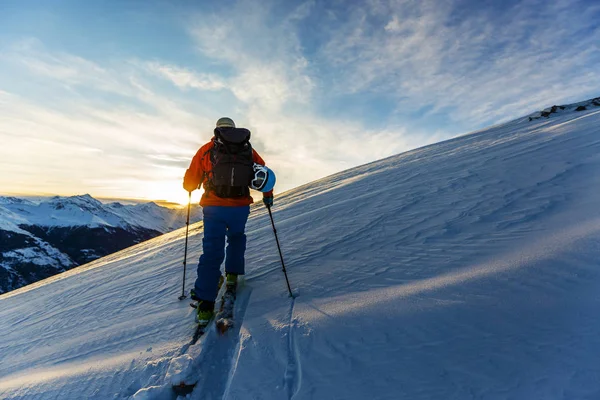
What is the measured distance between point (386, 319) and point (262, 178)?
246 cm

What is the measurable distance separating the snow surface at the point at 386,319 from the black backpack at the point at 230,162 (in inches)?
62.8

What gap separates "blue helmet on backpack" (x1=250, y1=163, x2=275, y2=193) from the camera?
440 cm

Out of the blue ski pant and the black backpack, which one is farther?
the black backpack

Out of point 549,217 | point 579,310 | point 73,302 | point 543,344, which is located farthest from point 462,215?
point 73,302

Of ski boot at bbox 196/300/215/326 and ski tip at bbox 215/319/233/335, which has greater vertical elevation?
ski boot at bbox 196/300/215/326

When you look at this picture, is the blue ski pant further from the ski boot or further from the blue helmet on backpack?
the blue helmet on backpack

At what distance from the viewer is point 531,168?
730cm

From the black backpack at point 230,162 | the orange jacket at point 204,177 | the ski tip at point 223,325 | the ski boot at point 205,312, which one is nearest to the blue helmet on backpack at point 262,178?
the black backpack at point 230,162

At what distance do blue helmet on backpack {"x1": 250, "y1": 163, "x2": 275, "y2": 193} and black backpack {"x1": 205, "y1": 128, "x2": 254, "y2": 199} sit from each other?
10cm

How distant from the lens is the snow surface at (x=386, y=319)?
243cm

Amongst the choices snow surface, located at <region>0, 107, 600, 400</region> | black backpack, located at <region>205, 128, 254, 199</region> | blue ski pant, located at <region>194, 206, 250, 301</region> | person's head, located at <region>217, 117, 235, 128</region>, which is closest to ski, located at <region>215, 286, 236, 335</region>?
snow surface, located at <region>0, 107, 600, 400</region>

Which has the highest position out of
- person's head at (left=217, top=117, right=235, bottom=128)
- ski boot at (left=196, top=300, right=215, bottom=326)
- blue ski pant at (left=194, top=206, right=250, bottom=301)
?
person's head at (left=217, top=117, right=235, bottom=128)

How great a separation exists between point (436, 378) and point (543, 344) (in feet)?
2.97

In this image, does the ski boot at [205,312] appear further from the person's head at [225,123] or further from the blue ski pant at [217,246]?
the person's head at [225,123]
